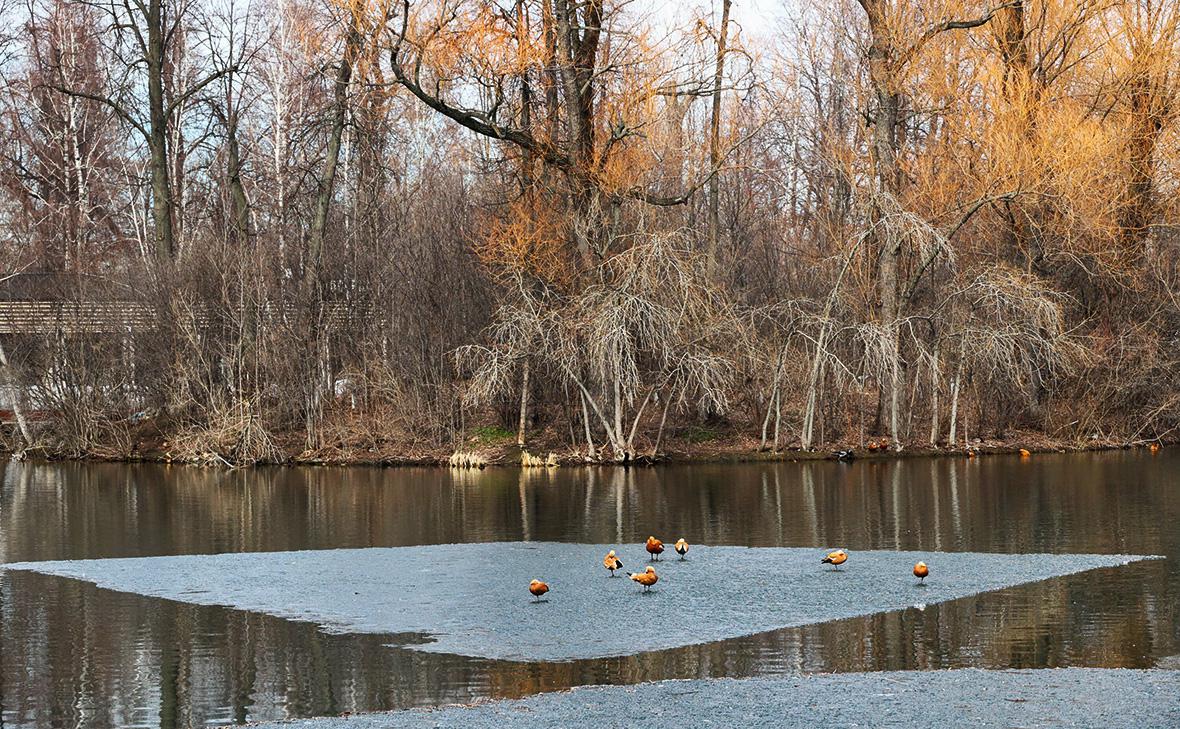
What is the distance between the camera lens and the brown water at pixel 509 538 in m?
9.84

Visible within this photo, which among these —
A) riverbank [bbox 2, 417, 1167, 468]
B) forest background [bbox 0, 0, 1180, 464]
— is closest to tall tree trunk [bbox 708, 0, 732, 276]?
forest background [bbox 0, 0, 1180, 464]

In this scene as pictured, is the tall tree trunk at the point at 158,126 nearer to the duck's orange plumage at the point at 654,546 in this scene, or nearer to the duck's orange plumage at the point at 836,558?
the duck's orange plumage at the point at 654,546

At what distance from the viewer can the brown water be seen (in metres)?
9.84

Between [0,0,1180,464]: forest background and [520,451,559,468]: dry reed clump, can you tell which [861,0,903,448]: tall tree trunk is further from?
[520,451,559,468]: dry reed clump

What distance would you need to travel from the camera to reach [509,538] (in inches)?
710

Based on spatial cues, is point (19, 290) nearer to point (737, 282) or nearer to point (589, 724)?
point (737, 282)

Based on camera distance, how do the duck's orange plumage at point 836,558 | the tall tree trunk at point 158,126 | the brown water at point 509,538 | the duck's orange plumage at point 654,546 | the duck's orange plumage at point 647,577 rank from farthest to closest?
the tall tree trunk at point 158,126 < the duck's orange plumage at point 654,546 < the duck's orange plumage at point 836,558 < the duck's orange plumage at point 647,577 < the brown water at point 509,538

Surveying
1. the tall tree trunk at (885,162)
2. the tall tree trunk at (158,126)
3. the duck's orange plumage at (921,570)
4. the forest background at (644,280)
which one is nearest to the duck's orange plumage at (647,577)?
the duck's orange plumage at (921,570)

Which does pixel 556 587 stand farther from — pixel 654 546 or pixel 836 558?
pixel 836 558

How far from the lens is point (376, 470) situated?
30.1 m

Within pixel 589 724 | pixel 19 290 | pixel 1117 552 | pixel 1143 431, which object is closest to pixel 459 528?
pixel 1117 552

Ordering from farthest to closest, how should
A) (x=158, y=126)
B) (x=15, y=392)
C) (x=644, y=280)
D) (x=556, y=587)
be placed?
(x=158, y=126) → (x=15, y=392) → (x=644, y=280) → (x=556, y=587)

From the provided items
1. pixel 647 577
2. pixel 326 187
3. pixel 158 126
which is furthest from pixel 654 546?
pixel 158 126

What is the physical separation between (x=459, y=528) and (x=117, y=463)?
16.5m
